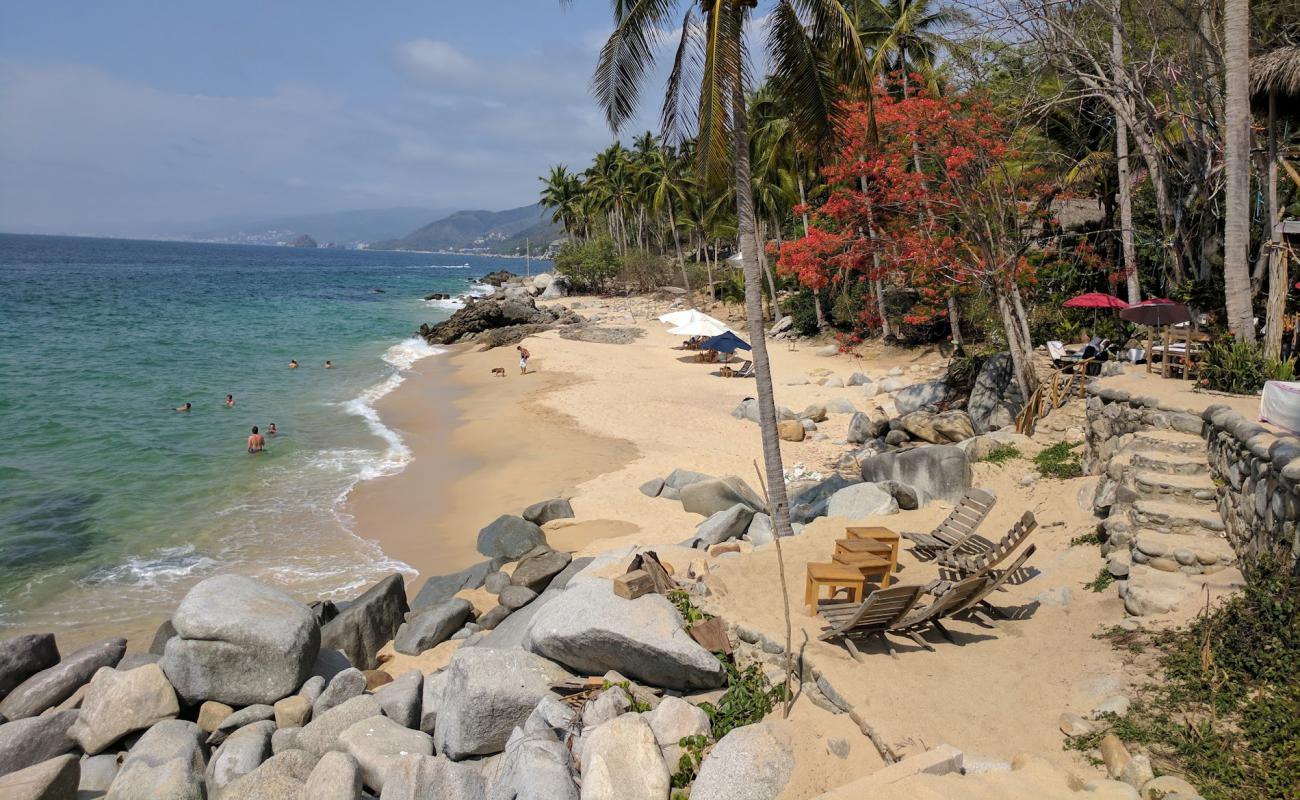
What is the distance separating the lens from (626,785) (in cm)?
614

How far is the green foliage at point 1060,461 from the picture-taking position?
38.5 ft

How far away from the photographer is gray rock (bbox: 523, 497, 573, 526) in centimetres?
1466

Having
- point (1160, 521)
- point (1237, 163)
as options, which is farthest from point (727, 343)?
point (1160, 521)

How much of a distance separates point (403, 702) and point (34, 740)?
3.81 metres

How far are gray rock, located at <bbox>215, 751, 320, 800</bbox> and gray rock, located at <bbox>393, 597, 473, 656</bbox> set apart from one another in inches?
123

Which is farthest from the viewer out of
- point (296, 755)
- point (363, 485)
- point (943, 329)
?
point (943, 329)

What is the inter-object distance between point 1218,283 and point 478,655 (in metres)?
16.4

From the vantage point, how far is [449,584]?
12.2m

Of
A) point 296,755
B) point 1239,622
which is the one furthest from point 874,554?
point 296,755

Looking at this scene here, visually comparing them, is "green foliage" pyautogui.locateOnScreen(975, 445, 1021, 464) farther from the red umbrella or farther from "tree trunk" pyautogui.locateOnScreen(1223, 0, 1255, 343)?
the red umbrella

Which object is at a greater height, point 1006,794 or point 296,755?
point 1006,794

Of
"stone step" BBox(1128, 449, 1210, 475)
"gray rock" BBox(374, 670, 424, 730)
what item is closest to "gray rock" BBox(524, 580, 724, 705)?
"gray rock" BBox(374, 670, 424, 730)

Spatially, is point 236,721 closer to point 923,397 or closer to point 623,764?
point 623,764

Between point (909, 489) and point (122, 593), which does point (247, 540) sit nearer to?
point (122, 593)
